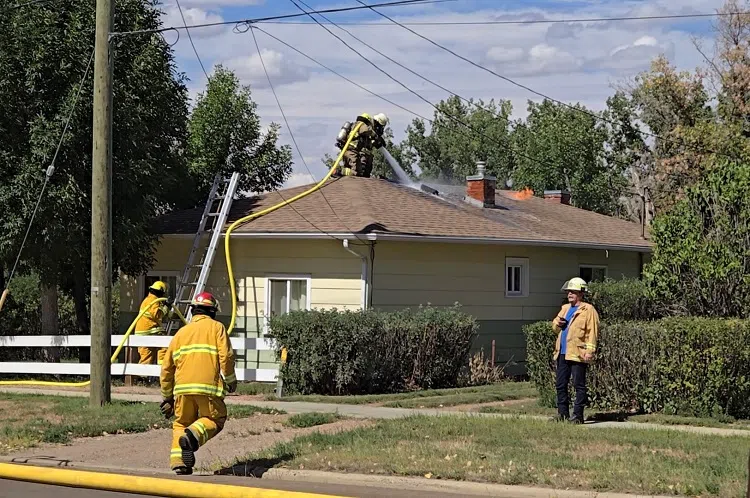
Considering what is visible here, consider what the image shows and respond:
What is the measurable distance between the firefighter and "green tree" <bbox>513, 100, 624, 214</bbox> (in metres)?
26.9

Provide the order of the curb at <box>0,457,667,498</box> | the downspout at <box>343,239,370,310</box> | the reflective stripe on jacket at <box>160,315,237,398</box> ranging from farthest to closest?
1. the downspout at <box>343,239,370,310</box>
2. the reflective stripe on jacket at <box>160,315,237,398</box>
3. the curb at <box>0,457,667,498</box>

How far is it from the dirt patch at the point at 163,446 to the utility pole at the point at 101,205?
87.0 inches

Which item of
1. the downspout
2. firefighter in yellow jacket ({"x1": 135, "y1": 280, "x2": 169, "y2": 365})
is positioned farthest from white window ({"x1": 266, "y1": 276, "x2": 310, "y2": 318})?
firefighter in yellow jacket ({"x1": 135, "y1": 280, "x2": 169, "y2": 365})

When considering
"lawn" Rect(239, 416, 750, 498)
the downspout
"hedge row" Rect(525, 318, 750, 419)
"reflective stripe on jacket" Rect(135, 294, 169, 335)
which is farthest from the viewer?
the downspout

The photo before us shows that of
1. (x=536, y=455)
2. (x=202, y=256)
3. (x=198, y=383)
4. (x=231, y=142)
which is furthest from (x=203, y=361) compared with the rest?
(x=231, y=142)

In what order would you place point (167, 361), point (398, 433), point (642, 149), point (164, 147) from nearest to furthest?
point (167, 361)
point (398, 433)
point (164, 147)
point (642, 149)

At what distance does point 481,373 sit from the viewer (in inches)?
829

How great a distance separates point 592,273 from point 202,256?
9.35 meters

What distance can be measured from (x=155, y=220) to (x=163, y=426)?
1116 cm

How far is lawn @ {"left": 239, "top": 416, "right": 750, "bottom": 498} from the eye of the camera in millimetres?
9484

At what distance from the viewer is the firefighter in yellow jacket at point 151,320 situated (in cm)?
2008

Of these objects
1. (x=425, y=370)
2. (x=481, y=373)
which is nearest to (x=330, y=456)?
(x=425, y=370)

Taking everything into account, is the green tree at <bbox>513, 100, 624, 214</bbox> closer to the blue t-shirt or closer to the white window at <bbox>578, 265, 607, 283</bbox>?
the white window at <bbox>578, 265, 607, 283</bbox>

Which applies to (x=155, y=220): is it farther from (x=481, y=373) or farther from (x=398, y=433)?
(x=398, y=433)
